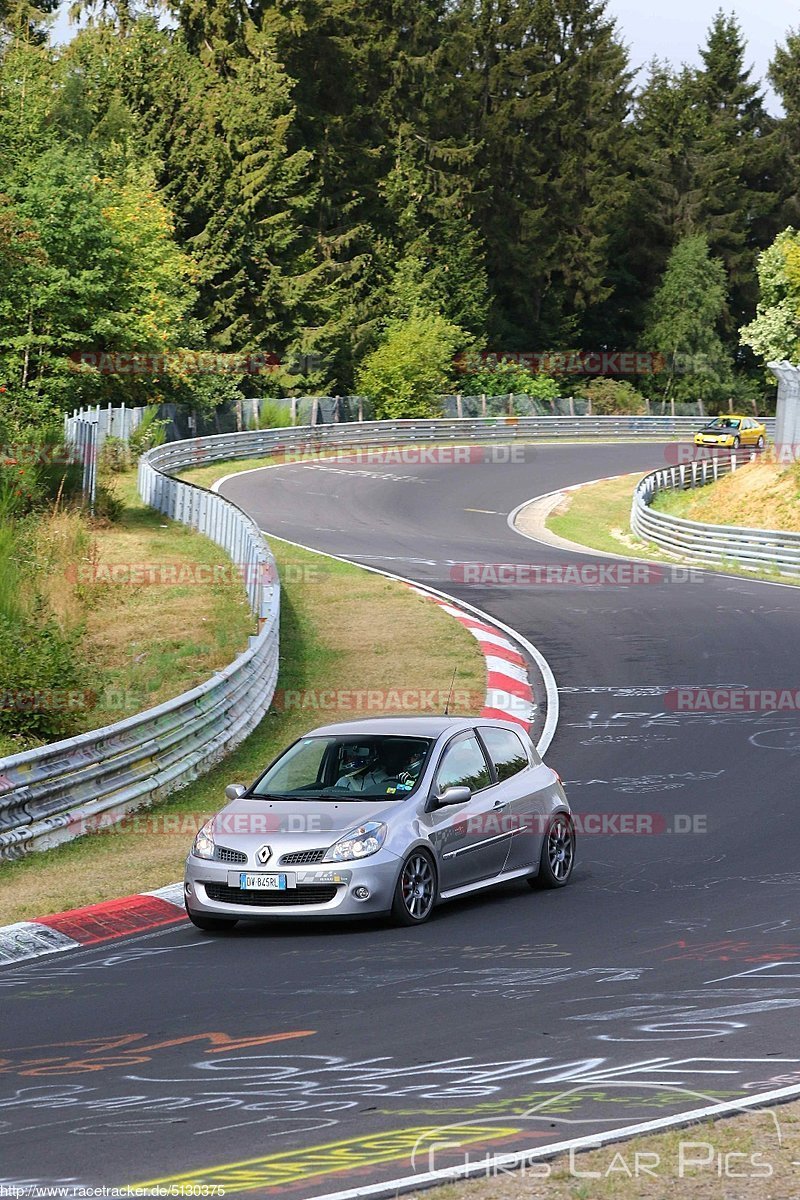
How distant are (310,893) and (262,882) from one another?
13.0 inches

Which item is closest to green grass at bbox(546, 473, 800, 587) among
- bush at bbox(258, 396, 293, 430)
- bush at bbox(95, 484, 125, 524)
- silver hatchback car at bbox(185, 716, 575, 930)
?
bush at bbox(95, 484, 125, 524)

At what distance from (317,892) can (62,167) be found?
146 feet

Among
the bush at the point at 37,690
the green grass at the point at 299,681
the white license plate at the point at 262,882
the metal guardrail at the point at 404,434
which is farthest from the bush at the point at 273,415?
the white license plate at the point at 262,882

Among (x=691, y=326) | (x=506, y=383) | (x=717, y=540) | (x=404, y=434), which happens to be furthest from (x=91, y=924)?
(x=691, y=326)

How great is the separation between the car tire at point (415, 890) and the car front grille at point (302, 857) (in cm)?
55

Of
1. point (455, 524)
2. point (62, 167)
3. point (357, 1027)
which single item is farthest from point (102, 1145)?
point (62, 167)

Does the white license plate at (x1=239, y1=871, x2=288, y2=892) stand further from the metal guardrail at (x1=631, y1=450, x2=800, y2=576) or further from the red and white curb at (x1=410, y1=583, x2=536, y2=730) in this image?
the metal guardrail at (x1=631, y1=450, x2=800, y2=576)

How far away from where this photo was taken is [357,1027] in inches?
330

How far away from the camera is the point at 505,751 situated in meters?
12.8

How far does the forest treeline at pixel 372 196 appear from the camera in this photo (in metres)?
56.9

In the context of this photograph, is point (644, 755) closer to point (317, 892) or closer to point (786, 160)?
point (317, 892)

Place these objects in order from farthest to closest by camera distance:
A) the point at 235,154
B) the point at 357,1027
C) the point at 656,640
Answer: the point at 235,154, the point at 656,640, the point at 357,1027

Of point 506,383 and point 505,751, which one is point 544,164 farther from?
point 505,751

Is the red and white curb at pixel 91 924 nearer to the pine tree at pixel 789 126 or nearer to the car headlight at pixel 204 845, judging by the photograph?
the car headlight at pixel 204 845
